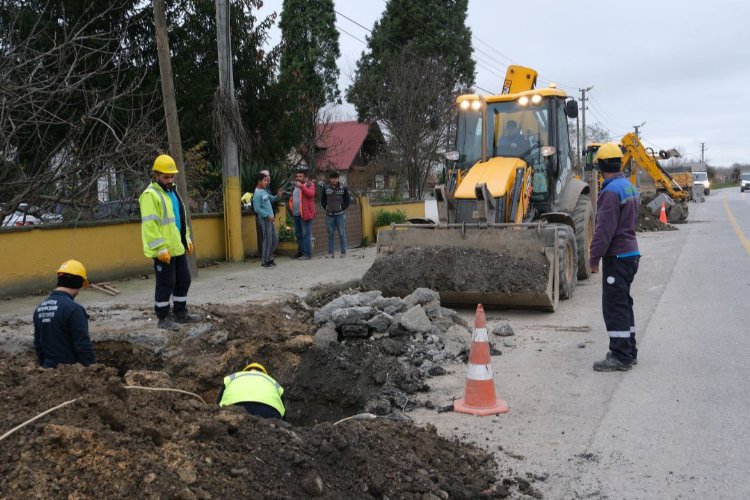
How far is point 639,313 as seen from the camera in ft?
29.4

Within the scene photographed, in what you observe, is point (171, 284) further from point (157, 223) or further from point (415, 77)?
point (415, 77)

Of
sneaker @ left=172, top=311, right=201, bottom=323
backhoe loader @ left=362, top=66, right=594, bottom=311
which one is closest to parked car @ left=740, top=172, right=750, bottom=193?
backhoe loader @ left=362, top=66, right=594, bottom=311

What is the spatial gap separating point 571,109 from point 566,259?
238 cm

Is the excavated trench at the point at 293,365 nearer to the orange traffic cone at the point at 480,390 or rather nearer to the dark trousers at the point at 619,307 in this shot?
the orange traffic cone at the point at 480,390

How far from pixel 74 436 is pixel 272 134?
14.1m

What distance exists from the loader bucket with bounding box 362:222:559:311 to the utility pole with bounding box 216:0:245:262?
549 cm

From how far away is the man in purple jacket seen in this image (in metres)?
6.40

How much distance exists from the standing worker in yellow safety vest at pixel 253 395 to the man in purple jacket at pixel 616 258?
3348 mm

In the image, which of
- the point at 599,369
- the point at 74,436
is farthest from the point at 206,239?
the point at 74,436

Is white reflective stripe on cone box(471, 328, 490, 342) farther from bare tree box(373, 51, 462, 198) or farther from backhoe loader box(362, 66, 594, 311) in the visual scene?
bare tree box(373, 51, 462, 198)

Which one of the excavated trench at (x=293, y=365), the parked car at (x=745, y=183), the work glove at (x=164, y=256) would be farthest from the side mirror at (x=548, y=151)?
the parked car at (x=745, y=183)

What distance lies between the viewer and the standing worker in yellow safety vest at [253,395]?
4.29 meters

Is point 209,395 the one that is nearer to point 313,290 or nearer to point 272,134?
point 313,290

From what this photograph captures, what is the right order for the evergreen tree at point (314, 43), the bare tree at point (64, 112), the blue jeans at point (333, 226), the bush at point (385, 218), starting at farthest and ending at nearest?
the evergreen tree at point (314, 43)
the bush at point (385, 218)
the blue jeans at point (333, 226)
the bare tree at point (64, 112)
